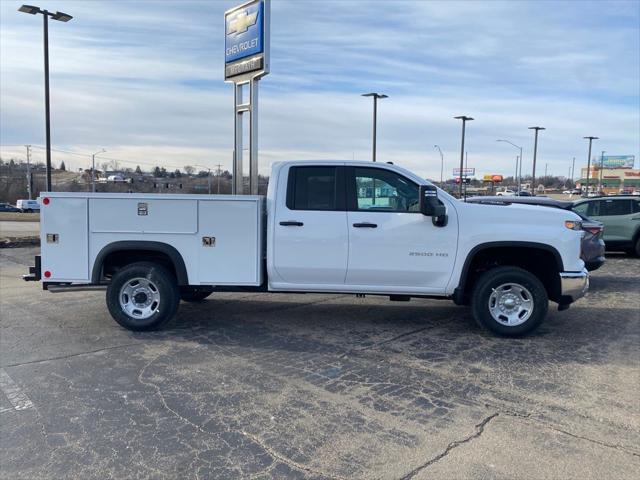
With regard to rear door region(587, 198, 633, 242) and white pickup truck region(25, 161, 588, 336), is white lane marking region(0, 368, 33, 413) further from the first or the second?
rear door region(587, 198, 633, 242)

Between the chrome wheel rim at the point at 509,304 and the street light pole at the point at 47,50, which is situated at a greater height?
the street light pole at the point at 47,50

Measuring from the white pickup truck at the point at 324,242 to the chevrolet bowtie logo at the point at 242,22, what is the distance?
6.77 meters

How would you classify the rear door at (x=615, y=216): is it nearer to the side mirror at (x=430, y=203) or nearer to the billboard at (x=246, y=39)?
the billboard at (x=246, y=39)

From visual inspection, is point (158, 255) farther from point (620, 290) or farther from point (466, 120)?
point (466, 120)

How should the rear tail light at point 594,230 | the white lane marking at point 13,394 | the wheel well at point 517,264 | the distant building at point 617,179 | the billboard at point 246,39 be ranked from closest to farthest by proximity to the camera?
the white lane marking at point 13,394 < the wheel well at point 517,264 < the rear tail light at point 594,230 < the billboard at point 246,39 < the distant building at point 617,179

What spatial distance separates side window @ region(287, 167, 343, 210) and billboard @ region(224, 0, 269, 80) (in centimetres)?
598

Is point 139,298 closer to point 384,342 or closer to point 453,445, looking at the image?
point 384,342

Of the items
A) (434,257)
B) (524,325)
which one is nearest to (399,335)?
(434,257)

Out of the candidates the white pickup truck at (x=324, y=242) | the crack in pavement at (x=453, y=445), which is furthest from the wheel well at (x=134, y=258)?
the crack in pavement at (x=453, y=445)

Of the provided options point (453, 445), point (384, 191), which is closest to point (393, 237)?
point (384, 191)

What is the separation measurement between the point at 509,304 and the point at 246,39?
868 cm

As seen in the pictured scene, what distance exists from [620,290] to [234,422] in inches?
332

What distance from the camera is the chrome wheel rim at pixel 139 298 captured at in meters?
Result: 6.70

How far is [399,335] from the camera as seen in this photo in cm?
659
